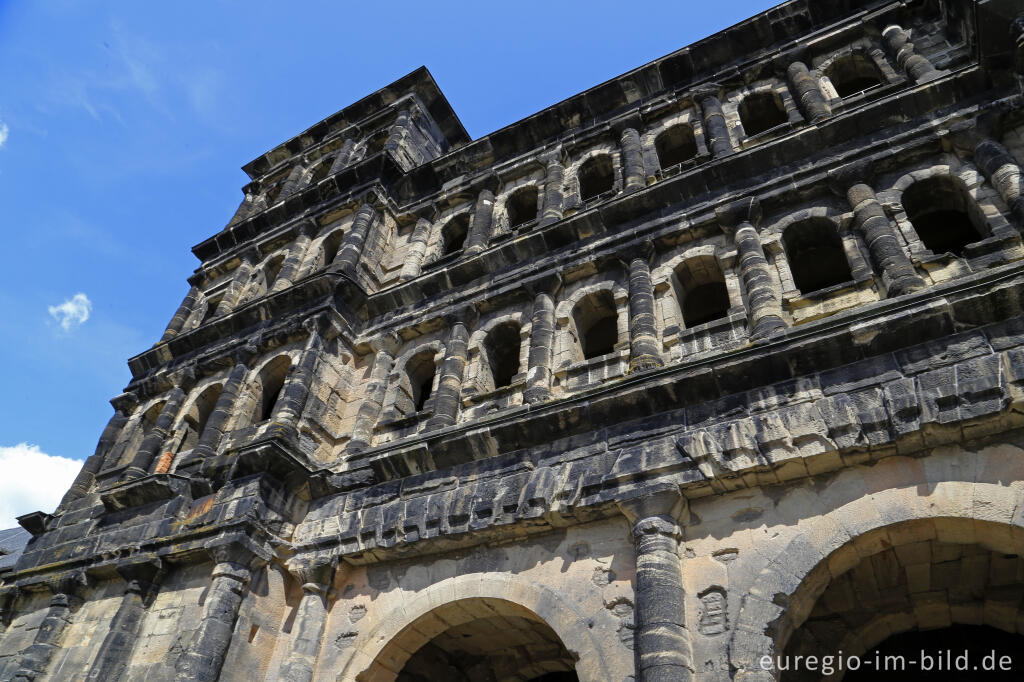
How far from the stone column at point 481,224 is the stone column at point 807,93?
623cm

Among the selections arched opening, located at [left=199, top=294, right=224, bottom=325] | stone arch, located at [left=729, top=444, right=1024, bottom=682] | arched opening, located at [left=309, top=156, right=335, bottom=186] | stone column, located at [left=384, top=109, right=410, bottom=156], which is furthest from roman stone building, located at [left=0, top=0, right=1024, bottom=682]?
arched opening, located at [left=309, top=156, right=335, bottom=186]

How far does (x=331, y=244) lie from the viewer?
654 inches

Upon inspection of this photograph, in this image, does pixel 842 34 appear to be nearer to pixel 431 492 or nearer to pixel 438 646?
pixel 431 492

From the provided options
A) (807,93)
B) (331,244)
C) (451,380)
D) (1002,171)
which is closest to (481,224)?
(331,244)

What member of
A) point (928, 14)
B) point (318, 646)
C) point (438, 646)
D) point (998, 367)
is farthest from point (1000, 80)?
point (318, 646)

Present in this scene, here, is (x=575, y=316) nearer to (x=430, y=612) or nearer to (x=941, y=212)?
(x=430, y=612)

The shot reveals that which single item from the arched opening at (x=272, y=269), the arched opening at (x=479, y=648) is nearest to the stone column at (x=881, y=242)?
the arched opening at (x=479, y=648)

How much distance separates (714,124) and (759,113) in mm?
1266

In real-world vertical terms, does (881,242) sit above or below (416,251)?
below

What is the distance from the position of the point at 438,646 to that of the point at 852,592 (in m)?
5.68

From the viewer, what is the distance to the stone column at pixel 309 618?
8875 millimetres

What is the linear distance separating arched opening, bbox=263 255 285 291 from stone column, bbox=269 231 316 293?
43 cm

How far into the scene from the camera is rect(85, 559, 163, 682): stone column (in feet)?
32.1

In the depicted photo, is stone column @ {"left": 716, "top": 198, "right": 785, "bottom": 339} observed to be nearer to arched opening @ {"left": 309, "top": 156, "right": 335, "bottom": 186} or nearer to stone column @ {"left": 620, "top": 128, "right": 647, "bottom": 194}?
stone column @ {"left": 620, "top": 128, "right": 647, "bottom": 194}
